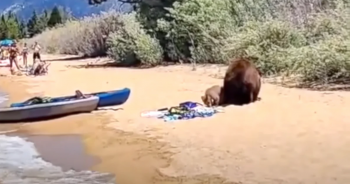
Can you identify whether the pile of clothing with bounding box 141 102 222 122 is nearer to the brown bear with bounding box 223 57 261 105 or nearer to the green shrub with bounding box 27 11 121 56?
the brown bear with bounding box 223 57 261 105

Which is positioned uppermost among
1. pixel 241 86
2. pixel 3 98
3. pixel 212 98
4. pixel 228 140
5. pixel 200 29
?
pixel 200 29

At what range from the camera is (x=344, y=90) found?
15.3 meters

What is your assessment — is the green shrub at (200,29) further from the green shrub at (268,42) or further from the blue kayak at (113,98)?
the blue kayak at (113,98)

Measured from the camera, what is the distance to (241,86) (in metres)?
13.9

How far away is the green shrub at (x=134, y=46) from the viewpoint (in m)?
28.6

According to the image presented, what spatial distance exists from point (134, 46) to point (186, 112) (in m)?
16.4

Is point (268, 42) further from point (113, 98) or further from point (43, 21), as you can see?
point (43, 21)

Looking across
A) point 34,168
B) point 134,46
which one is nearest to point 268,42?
point 134,46

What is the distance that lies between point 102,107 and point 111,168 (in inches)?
232

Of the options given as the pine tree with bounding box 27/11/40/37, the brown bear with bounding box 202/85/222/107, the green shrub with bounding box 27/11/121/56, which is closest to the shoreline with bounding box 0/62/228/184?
the brown bear with bounding box 202/85/222/107

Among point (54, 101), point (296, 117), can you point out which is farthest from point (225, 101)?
point (54, 101)

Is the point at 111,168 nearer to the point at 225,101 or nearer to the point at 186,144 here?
the point at 186,144

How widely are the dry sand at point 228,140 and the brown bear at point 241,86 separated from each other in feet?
0.95

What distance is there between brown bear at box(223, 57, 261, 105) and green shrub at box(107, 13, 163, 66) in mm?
14490
